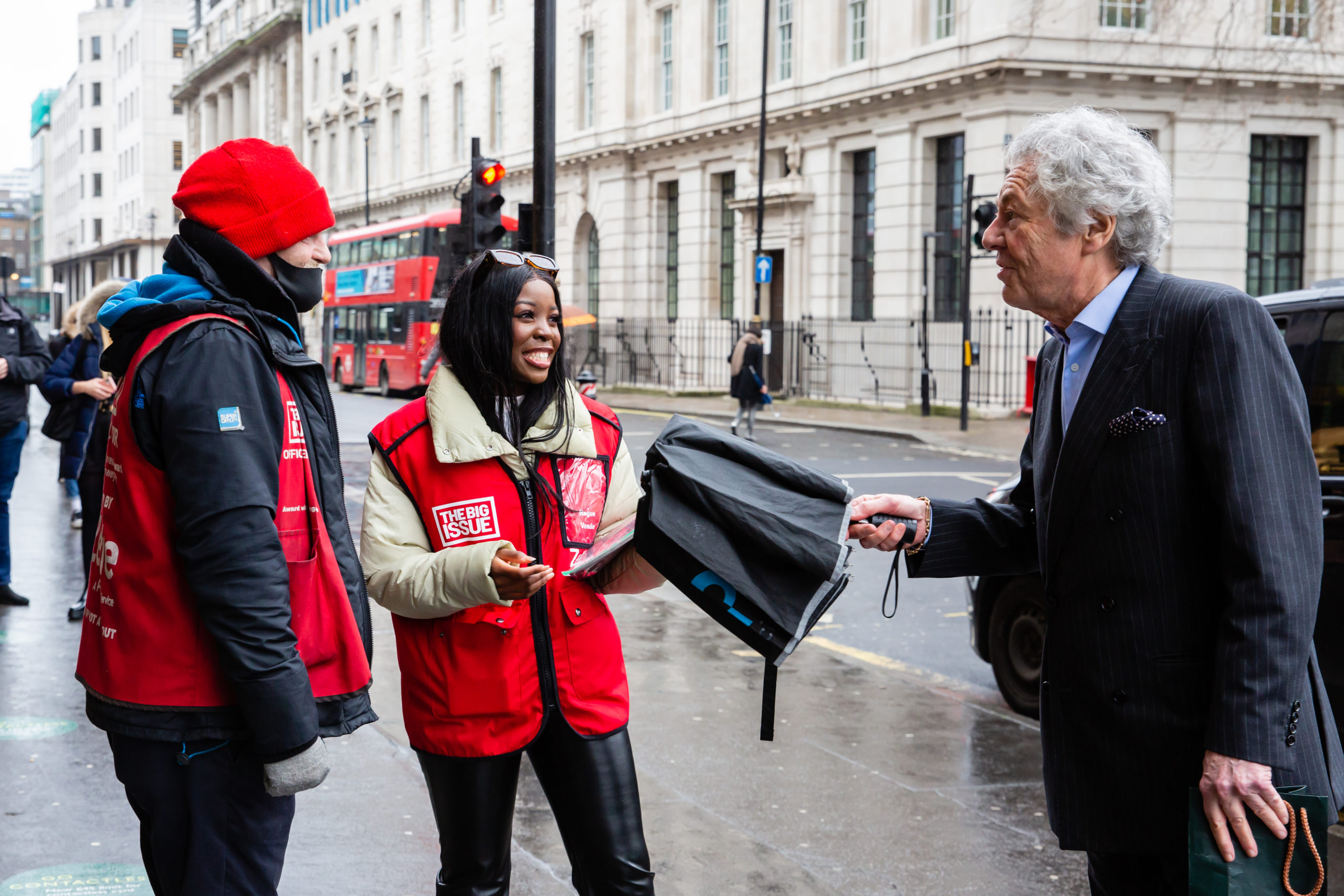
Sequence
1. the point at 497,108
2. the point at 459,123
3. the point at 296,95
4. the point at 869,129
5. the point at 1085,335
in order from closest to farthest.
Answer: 1. the point at 1085,335
2. the point at 869,129
3. the point at 497,108
4. the point at 459,123
5. the point at 296,95

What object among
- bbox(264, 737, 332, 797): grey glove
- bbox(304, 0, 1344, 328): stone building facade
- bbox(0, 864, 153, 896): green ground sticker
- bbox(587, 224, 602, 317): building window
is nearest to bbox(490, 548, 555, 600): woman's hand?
bbox(264, 737, 332, 797): grey glove

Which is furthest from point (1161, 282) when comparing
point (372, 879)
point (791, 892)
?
point (372, 879)

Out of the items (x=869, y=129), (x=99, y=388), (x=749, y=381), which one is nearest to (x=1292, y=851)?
(x=99, y=388)

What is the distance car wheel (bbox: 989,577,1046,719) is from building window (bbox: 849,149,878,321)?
2580cm

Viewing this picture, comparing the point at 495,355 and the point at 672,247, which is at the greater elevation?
the point at 672,247

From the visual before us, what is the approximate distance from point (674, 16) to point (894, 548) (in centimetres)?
3756

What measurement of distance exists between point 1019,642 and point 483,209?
6.17 meters

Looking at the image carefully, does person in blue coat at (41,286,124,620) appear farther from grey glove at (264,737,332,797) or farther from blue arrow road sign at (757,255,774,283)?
blue arrow road sign at (757,255,774,283)

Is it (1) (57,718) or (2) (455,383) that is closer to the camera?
(2) (455,383)

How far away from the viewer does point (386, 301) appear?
37.8 meters

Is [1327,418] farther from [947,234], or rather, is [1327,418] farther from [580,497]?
[947,234]

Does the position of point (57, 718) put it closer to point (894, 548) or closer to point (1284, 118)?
point (894, 548)

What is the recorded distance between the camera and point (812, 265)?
33.0 meters

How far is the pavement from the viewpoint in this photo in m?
4.31
